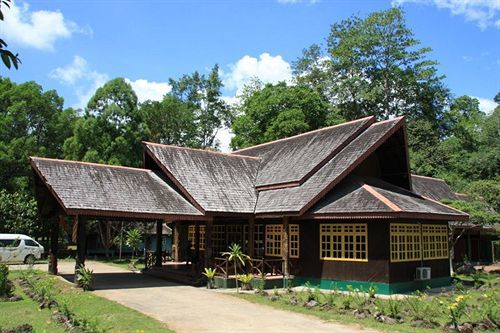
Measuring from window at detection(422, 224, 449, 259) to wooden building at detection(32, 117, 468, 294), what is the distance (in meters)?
0.04

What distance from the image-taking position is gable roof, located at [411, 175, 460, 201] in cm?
2927

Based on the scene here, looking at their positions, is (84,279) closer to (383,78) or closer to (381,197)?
(381,197)

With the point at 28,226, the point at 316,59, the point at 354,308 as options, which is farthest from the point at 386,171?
the point at 316,59

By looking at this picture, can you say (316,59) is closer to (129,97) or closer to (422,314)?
(129,97)

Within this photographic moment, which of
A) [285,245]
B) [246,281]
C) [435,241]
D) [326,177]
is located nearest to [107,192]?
[246,281]

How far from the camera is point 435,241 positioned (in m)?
18.7

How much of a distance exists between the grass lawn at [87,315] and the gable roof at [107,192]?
3104mm

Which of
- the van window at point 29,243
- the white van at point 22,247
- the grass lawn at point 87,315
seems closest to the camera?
the grass lawn at point 87,315

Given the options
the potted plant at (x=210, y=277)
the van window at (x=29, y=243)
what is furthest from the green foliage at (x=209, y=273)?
the van window at (x=29, y=243)

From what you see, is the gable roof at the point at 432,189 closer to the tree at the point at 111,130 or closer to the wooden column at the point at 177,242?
the wooden column at the point at 177,242

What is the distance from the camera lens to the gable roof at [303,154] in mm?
19938

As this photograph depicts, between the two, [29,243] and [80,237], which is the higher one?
[80,237]

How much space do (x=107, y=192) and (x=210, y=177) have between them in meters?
4.92

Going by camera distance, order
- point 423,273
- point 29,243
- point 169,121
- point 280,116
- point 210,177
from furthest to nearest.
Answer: point 169,121, point 280,116, point 29,243, point 210,177, point 423,273
